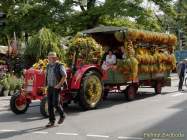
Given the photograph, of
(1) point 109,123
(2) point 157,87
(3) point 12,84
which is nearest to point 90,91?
(1) point 109,123

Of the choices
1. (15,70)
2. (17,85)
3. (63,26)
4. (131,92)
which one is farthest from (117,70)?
(63,26)

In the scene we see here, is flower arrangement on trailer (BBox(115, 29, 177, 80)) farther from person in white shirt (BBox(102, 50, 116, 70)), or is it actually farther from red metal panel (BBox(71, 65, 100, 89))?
red metal panel (BBox(71, 65, 100, 89))

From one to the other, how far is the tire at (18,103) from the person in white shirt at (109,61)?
3.34 meters

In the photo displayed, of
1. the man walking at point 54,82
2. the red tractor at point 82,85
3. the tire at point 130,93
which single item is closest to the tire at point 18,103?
the red tractor at point 82,85

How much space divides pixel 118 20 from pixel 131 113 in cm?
2321

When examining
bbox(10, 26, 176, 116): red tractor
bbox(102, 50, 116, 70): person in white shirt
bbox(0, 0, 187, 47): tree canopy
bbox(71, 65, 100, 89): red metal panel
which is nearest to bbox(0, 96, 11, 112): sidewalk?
bbox(10, 26, 176, 116): red tractor

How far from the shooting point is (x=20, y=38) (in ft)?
128

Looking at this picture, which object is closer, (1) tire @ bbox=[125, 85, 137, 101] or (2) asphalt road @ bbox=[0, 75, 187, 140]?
(2) asphalt road @ bbox=[0, 75, 187, 140]

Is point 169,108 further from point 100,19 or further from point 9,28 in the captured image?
point 9,28

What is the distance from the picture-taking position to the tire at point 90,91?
15.1 m

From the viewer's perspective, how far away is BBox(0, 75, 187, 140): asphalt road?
10.7m

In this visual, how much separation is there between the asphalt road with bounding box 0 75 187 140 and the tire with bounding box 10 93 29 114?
20cm

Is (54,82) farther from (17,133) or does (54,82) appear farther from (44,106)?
(44,106)

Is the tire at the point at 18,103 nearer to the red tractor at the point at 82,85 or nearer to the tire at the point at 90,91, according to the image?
the red tractor at the point at 82,85
